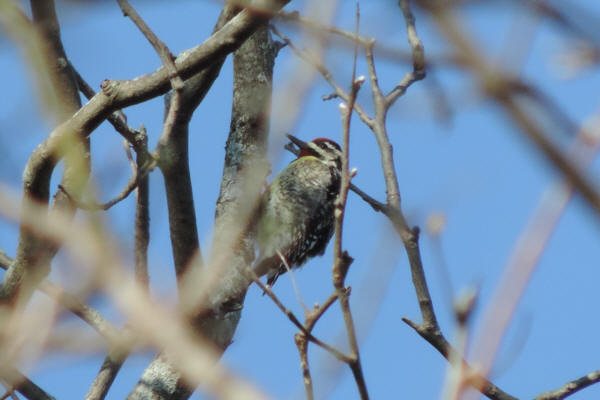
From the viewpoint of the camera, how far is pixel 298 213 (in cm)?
684

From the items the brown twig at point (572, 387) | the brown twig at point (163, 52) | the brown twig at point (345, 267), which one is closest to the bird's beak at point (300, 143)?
the brown twig at point (163, 52)

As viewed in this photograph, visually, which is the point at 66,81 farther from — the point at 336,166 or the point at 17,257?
the point at 336,166

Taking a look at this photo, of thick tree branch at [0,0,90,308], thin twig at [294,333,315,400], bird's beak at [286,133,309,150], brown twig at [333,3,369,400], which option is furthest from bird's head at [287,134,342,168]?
thin twig at [294,333,315,400]

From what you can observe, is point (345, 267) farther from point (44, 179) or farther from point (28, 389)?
point (28, 389)

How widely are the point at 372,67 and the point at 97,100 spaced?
1.24 meters

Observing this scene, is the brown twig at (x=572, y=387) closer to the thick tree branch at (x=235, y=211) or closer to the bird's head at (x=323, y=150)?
the thick tree branch at (x=235, y=211)

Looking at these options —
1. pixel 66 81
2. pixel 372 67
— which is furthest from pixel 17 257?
pixel 372 67

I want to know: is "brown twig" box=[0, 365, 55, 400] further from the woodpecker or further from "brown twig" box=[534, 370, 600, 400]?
the woodpecker

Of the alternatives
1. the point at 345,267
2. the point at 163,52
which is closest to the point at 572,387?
the point at 345,267

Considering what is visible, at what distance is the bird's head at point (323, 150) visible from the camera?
746 cm

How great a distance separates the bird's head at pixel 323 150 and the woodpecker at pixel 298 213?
0.18 feet

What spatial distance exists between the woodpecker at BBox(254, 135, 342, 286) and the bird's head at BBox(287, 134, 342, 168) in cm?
5

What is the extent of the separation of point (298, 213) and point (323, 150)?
3.08 ft

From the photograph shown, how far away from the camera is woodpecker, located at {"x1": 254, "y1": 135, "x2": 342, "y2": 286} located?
662 centimetres
